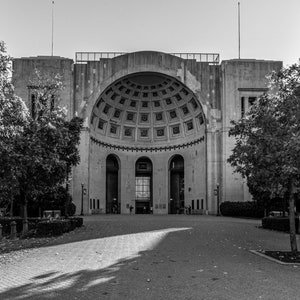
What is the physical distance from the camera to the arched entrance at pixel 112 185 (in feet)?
184

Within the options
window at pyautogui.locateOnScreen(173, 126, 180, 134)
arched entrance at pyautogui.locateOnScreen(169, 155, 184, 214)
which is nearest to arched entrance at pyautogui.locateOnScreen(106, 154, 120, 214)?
arched entrance at pyautogui.locateOnScreen(169, 155, 184, 214)

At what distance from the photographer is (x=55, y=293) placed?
838cm

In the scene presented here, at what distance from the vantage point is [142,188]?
59.2 metres

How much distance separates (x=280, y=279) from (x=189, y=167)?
44.4 meters

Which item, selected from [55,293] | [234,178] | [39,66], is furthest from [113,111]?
[55,293]

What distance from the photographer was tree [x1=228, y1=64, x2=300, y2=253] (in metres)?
13.0

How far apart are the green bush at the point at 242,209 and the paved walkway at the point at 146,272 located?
2237 centimetres

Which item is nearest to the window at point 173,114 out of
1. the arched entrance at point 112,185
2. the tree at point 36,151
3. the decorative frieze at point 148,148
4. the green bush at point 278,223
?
the decorative frieze at point 148,148

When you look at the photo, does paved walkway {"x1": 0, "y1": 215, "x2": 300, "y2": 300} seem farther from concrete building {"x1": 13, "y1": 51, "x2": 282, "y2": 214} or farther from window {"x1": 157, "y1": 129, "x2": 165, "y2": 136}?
window {"x1": 157, "y1": 129, "x2": 165, "y2": 136}

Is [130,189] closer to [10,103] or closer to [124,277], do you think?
[10,103]

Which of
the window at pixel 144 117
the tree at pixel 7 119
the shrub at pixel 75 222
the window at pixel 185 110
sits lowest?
the shrub at pixel 75 222

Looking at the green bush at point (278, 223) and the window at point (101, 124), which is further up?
the window at point (101, 124)

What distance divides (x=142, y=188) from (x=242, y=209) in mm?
20346

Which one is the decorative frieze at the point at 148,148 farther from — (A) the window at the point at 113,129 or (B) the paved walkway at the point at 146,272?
(B) the paved walkway at the point at 146,272
